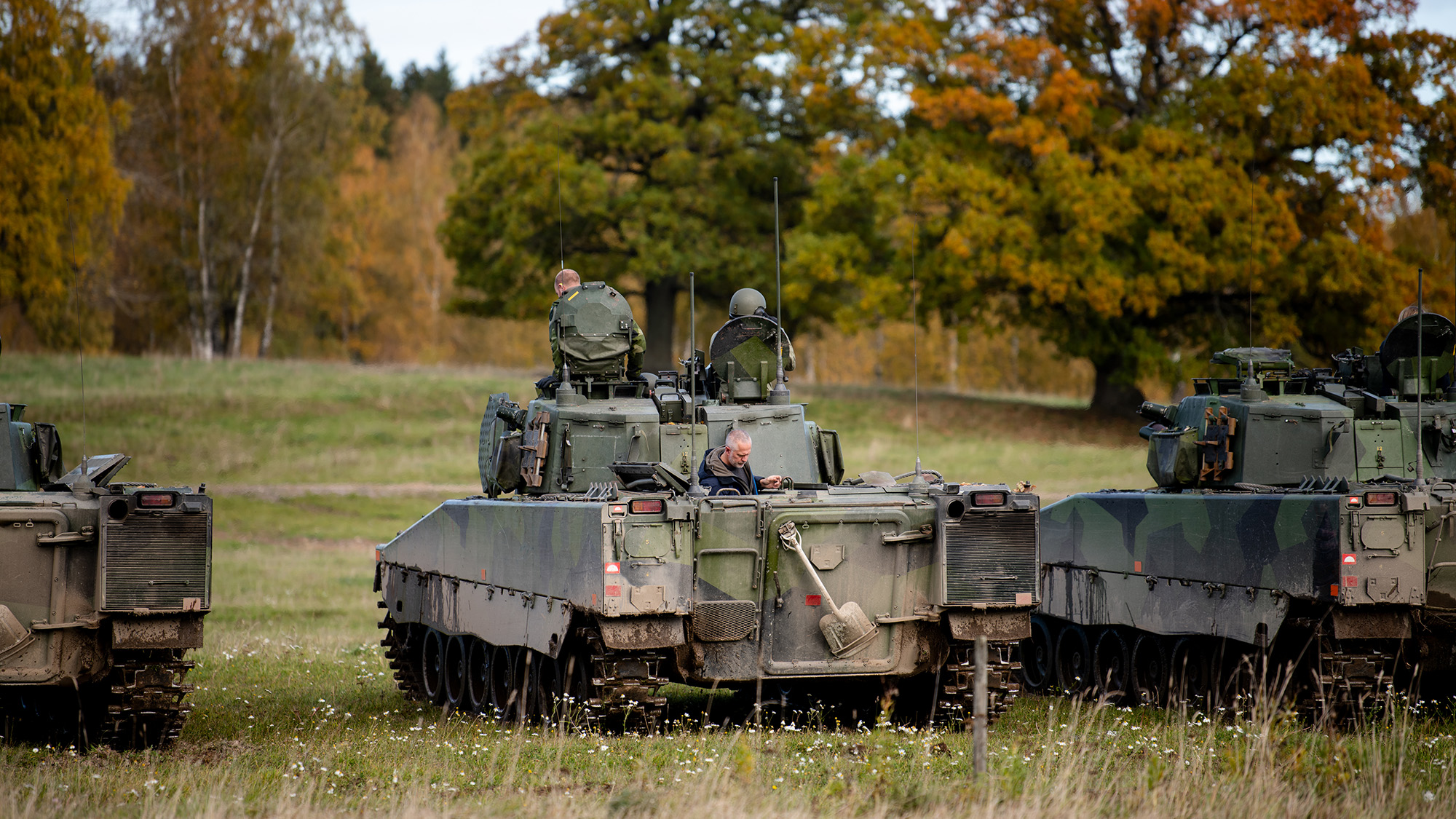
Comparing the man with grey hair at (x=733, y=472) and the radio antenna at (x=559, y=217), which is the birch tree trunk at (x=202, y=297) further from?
the man with grey hair at (x=733, y=472)

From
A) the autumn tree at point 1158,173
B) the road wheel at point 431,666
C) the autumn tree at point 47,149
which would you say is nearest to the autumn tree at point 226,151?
the autumn tree at point 47,149

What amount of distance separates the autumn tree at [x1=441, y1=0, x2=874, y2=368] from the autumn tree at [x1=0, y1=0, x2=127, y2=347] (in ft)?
28.4

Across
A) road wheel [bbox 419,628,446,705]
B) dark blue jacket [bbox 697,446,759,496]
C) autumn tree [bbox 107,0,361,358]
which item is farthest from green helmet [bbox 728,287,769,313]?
autumn tree [bbox 107,0,361,358]

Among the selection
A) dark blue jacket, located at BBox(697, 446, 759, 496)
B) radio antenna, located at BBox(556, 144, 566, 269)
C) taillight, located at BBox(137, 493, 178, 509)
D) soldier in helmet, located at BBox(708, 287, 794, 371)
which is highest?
radio antenna, located at BBox(556, 144, 566, 269)

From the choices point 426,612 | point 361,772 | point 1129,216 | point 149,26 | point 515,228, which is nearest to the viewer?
point 361,772

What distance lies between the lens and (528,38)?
4044cm

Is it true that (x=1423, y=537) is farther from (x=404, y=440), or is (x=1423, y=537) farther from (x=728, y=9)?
(x=728, y=9)

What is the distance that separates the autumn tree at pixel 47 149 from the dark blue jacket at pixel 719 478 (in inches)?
1085

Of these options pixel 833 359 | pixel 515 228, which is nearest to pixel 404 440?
pixel 515 228

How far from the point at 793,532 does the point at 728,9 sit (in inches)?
1272

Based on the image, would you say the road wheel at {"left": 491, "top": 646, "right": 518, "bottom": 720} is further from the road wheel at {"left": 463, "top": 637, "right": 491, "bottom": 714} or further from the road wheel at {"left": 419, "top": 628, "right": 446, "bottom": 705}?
the road wheel at {"left": 419, "top": 628, "right": 446, "bottom": 705}

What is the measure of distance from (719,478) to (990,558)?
6.40 feet

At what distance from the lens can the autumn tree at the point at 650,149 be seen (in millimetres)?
37781

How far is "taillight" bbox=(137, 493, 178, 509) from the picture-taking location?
9.78m
